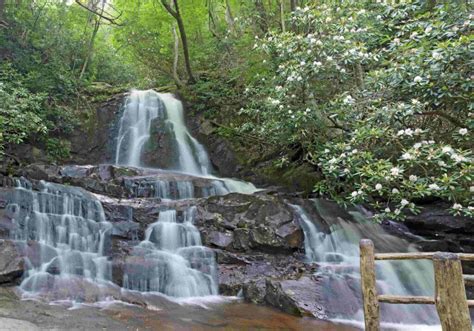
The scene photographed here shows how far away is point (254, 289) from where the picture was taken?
23.6 feet

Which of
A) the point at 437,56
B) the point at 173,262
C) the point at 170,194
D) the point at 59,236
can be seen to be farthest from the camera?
the point at 170,194

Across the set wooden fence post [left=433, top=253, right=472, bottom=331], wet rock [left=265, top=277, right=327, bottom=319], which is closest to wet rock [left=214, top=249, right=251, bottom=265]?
wet rock [left=265, top=277, right=327, bottom=319]

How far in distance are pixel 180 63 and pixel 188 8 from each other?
2731mm

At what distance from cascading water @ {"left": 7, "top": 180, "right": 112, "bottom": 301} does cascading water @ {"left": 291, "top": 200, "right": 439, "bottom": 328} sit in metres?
4.53

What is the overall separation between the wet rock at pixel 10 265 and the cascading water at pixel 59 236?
0.51 ft

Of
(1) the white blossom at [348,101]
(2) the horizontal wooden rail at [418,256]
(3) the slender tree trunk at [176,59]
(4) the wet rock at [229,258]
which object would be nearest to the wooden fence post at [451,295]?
(2) the horizontal wooden rail at [418,256]

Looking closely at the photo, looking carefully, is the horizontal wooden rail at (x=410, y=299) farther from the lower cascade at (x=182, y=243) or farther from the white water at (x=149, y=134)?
the white water at (x=149, y=134)

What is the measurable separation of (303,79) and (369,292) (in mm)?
4756

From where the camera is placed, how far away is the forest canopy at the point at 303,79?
5.46 metres

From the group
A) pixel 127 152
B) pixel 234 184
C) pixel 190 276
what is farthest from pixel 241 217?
pixel 127 152

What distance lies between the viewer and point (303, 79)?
7.59 metres

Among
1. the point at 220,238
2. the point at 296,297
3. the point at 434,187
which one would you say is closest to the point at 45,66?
the point at 220,238

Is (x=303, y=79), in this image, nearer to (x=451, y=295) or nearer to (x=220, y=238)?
(x=220, y=238)

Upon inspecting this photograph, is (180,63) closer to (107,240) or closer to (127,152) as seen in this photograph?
(127,152)
